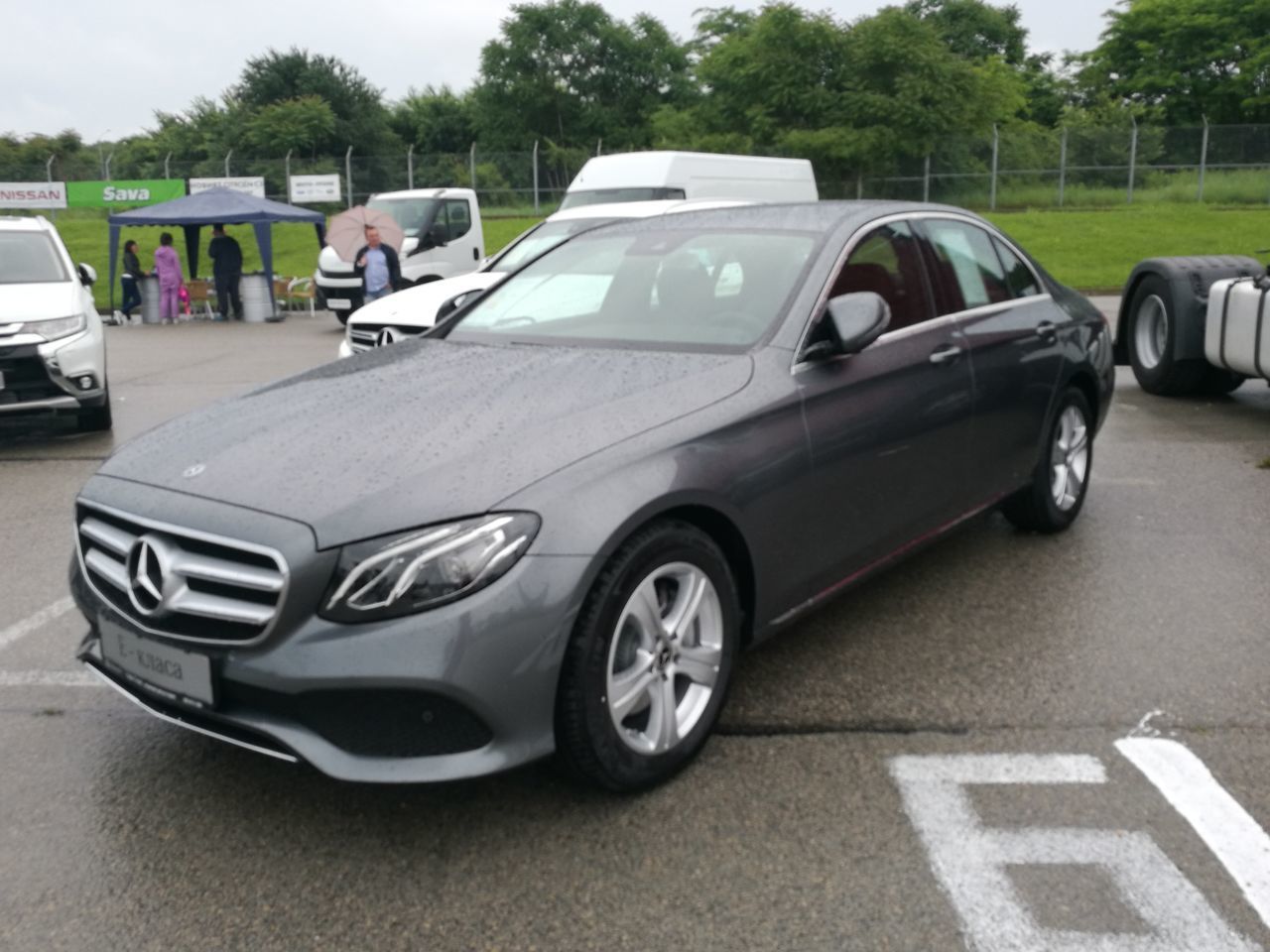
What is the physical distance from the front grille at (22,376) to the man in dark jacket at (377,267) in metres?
7.14

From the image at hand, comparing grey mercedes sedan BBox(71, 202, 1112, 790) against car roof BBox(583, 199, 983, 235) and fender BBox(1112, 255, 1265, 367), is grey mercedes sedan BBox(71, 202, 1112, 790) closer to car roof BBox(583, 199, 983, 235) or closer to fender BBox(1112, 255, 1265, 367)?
car roof BBox(583, 199, 983, 235)

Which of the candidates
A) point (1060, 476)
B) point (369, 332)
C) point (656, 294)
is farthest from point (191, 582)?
point (369, 332)

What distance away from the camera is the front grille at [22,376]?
26.9 ft

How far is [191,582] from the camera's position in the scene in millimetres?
2854

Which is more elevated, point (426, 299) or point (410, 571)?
point (426, 299)

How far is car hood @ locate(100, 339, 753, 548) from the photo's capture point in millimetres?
2832

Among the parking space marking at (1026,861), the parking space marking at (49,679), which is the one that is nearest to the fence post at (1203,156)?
the parking space marking at (1026,861)

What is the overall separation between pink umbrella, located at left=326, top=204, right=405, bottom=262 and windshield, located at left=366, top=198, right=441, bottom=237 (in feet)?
A: 2.61

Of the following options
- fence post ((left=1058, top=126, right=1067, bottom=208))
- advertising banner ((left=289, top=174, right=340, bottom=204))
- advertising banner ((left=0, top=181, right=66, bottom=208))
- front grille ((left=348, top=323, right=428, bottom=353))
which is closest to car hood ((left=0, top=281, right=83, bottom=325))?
front grille ((left=348, top=323, right=428, bottom=353))

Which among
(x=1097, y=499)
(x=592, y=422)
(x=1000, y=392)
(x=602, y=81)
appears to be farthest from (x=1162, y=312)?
(x=602, y=81)

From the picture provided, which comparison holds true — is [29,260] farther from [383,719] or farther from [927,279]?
[383,719]

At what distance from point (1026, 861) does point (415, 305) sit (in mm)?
7347

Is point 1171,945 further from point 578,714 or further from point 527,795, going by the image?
point 527,795

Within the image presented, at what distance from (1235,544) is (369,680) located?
4279 millimetres
